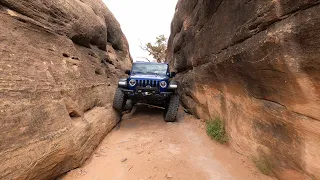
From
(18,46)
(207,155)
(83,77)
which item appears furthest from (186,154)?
(18,46)

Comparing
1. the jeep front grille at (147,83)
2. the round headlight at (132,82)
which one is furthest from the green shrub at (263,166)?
the round headlight at (132,82)

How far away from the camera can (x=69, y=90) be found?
420 cm

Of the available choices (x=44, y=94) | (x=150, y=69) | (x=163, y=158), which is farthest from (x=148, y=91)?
(x=44, y=94)

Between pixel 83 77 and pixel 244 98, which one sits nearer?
pixel 244 98

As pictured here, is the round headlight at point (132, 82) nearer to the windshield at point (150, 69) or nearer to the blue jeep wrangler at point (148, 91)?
the blue jeep wrangler at point (148, 91)

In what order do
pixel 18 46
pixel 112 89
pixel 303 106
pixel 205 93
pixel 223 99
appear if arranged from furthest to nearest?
pixel 112 89, pixel 205 93, pixel 223 99, pixel 18 46, pixel 303 106

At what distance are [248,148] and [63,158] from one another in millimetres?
3534

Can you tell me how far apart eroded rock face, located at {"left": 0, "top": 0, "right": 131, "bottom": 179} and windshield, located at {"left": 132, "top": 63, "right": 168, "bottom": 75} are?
2.36 meters

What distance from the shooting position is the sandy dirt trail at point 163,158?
11.4ft

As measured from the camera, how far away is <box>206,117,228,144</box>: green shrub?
4828 millimetres

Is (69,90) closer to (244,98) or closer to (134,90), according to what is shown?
(134,90)

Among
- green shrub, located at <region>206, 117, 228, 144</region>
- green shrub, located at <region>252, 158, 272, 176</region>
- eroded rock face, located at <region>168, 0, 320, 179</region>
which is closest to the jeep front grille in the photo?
eroded rock face, located at <region>168, 0, 320, 179</region>

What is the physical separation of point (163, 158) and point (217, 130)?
71.1 inches

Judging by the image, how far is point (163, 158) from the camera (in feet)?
13.4
